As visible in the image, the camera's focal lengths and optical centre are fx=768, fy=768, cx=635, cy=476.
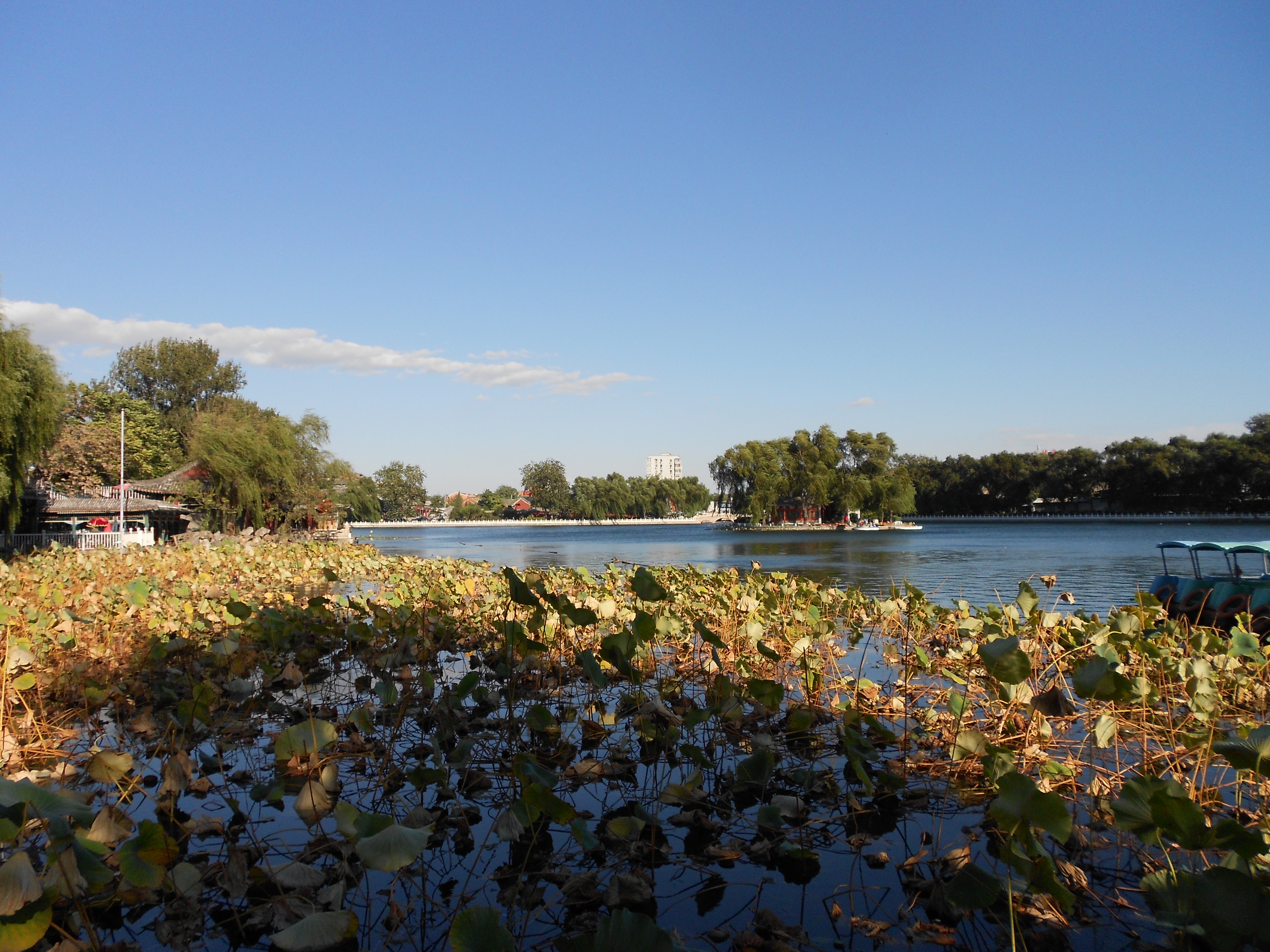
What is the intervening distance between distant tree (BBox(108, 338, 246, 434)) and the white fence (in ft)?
85.7

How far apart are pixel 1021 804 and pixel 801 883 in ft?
3.41

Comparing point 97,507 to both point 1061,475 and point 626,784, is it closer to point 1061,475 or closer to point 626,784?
point 626,784

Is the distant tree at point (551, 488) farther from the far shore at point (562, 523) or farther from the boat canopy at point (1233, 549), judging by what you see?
the boat canopy at point (1233, 549)

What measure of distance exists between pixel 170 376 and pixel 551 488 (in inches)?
2600

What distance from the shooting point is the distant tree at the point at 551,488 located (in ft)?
367

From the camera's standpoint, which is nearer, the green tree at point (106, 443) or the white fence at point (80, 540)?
the white fence at point (80, 540)

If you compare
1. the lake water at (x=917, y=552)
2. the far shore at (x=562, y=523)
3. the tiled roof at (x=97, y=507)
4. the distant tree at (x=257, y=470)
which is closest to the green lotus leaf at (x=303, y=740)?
the lake water at (x=917, y=552)

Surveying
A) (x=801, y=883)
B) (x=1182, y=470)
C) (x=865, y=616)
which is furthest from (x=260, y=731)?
(x=1182, y=470)

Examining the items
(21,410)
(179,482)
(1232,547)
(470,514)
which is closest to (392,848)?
(1232,547)

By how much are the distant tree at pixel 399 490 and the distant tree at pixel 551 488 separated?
17.1 metres

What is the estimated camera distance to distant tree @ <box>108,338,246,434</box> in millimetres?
47938

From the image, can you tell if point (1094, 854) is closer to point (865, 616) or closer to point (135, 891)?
point (135, 891)

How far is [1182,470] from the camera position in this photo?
217 feet

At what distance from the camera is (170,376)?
48344mm
